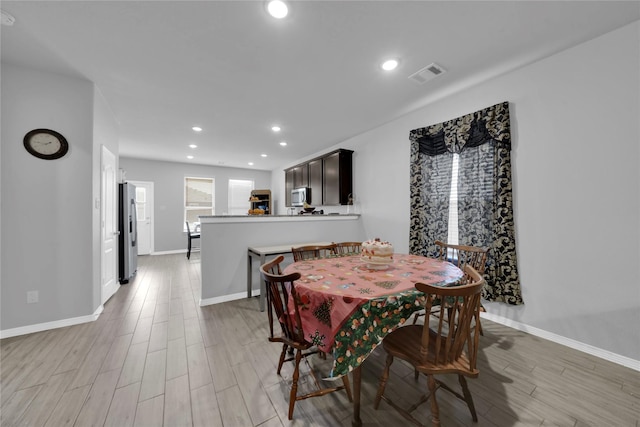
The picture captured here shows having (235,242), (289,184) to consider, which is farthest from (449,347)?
(289,184)

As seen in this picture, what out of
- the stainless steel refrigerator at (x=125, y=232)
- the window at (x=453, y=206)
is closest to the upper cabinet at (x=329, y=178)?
the window at (x=453, y=206)

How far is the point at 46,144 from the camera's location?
8.08 ft

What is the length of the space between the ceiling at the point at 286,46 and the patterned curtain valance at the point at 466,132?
29cm

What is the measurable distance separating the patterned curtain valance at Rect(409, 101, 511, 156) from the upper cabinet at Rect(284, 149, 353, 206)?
1.44 meters

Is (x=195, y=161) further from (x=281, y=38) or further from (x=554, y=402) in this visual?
(x=554, y=402)

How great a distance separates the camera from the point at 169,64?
2348 mm

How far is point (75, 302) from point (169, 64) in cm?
266

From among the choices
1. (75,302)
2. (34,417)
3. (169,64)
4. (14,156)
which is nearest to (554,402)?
(34,417)

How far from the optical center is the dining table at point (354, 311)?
1277mm

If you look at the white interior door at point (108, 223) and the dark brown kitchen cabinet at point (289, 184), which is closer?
the white interior door at point (108, 223)

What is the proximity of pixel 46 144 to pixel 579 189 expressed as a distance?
507cm

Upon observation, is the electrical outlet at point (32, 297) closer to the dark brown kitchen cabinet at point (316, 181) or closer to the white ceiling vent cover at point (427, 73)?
the dark brown kitchen cabinet at point (316, 181)

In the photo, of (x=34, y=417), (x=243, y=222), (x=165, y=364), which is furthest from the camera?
(x=243, y=222)

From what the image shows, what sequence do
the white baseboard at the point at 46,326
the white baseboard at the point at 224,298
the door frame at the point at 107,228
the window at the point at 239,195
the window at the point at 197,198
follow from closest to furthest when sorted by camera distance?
1. the white baseboard at the point at 46,326
2. the door frame at the point at 107,228
3. the white baseboard at the point at 224,298
4. the window at the point at 197,198
5. the window at the point at 239,195
